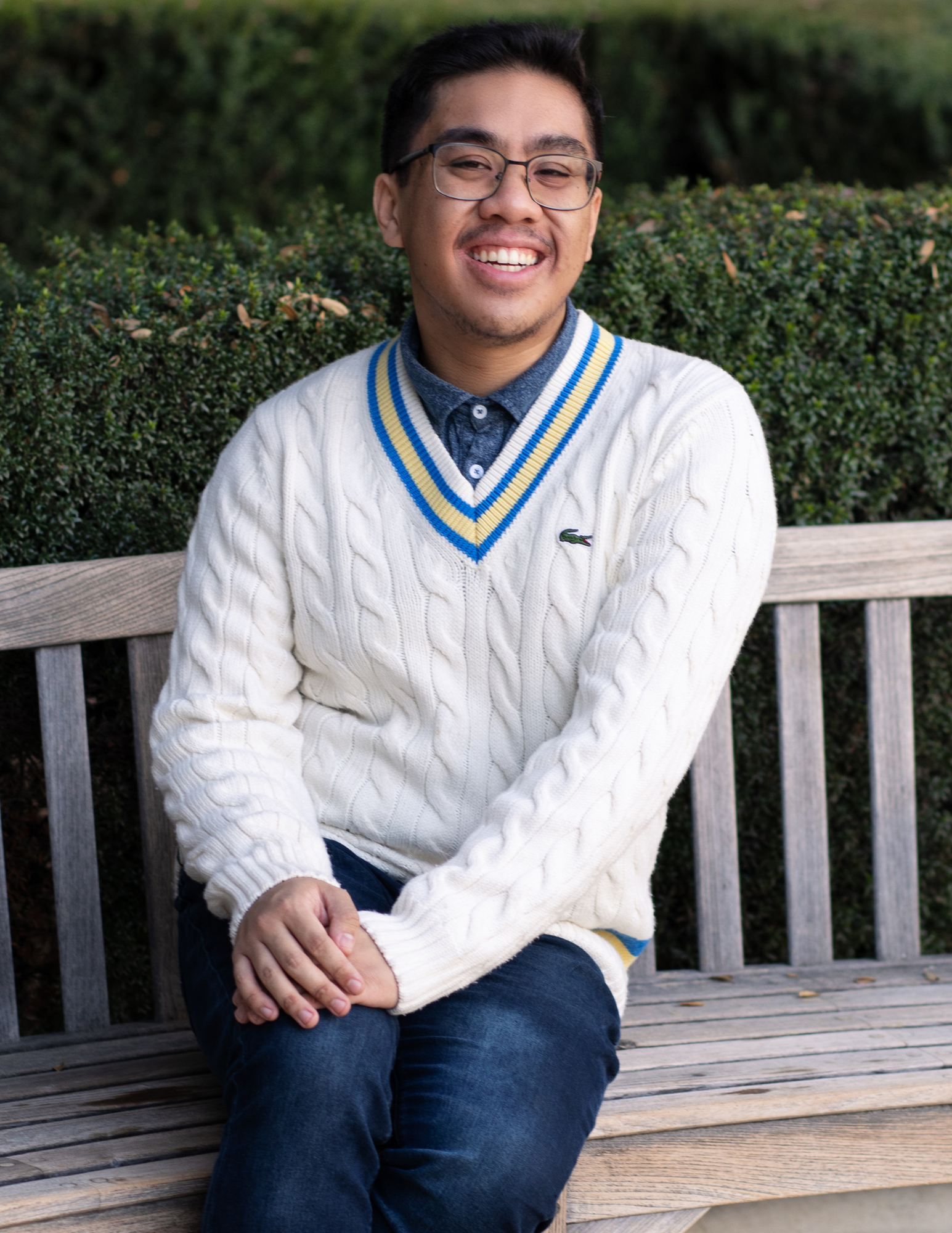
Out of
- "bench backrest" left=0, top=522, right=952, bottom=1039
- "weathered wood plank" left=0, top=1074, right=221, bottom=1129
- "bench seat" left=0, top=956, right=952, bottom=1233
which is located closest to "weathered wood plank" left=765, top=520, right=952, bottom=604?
"bench backrest" left=0, top=522, right=952, bottom=1039

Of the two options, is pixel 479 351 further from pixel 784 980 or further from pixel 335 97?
pixel 335 97

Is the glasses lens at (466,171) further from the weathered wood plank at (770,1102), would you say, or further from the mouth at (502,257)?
the weathered wood plank at (770,1102)

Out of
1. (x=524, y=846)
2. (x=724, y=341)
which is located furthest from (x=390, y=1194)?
(x=724, y=341)

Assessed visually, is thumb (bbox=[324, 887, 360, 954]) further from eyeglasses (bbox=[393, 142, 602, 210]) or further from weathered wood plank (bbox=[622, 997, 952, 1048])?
eyeglasses (bbox=[393, 142, 602, 210])

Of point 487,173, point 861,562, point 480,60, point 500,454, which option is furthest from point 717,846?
point 480,60

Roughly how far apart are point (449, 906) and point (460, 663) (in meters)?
0.43

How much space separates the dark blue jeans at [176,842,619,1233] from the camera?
1.59 m

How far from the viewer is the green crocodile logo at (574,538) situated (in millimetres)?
2025

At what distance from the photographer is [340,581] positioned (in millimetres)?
2104

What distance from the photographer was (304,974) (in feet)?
5.66

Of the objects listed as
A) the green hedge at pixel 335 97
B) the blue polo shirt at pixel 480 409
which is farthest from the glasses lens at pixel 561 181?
the green hedge at pixel 335 97

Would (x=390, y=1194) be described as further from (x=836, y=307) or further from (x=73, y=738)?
(x=836, y=307)

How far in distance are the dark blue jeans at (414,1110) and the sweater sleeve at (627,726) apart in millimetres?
76

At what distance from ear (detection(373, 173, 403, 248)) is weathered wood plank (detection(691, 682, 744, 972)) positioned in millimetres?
1052
